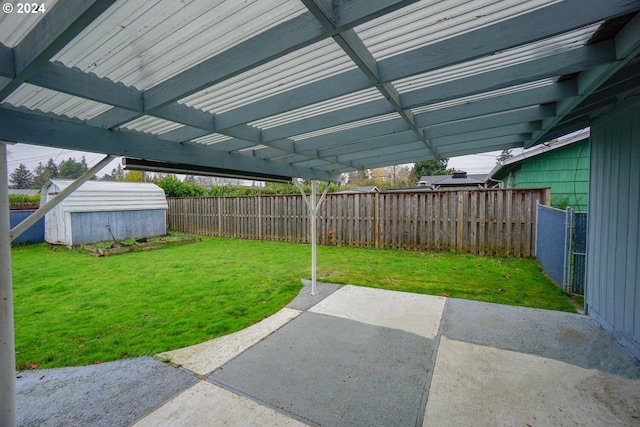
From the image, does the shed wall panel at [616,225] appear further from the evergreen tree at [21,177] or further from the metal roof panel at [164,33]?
the evergreen tree at [21,177]

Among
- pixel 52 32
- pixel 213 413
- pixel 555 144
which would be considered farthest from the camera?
pixel 555 144

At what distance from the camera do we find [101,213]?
9.55 metres

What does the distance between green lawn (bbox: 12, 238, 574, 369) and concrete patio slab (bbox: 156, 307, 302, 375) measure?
16 cm

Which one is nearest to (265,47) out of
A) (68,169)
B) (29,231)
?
(29,231)

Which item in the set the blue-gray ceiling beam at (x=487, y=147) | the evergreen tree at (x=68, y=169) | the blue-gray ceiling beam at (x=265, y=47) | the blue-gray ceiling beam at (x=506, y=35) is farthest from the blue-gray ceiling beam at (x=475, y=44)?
the evergreen tree at (x=68, y=169)

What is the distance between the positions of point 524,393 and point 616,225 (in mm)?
2241

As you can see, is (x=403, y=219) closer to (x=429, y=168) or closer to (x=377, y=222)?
(x=377, y=222)

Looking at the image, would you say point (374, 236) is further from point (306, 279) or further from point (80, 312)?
point (80, 312)

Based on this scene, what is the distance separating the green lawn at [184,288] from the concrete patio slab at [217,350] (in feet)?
0.54

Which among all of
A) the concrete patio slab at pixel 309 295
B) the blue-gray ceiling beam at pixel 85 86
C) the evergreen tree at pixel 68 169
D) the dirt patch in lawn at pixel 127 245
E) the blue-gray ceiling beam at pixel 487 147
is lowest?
the concrete patio slab at pixel 309 295

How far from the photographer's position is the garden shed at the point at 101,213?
899 cm

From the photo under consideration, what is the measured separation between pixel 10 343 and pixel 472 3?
10.6 feet

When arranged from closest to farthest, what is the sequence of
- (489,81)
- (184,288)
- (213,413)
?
1. (489,81)
2. (213,413)
3. (184,288)

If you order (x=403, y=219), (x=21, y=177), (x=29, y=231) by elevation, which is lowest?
(x=29, y=231)
